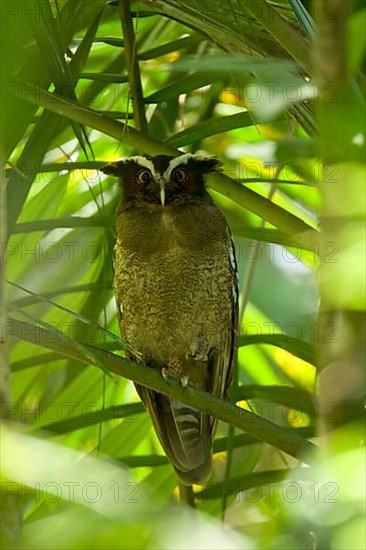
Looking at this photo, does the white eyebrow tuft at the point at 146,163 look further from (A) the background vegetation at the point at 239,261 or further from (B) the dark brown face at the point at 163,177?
(A) the background vegetation at the point at 239,261

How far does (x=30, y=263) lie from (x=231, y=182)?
0.62 m

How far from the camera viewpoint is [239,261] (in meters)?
2.98

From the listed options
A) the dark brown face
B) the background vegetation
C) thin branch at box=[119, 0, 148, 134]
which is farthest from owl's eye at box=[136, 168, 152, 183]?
thin branch at box=[119, 0, 148, 134]

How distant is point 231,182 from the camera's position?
6.98ft

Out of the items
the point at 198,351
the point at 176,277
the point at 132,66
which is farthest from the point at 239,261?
the point at 132,66

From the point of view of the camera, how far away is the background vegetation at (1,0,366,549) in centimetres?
56

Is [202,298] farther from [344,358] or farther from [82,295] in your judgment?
[344,358]

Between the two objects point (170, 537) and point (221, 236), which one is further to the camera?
point (221, 236)

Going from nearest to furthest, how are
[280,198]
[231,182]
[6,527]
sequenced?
[6,527], [231,182], [280,198]

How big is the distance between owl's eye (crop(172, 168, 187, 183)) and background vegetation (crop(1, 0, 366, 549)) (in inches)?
6.8

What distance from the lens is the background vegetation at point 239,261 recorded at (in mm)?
560

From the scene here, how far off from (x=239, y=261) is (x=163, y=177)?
378mm

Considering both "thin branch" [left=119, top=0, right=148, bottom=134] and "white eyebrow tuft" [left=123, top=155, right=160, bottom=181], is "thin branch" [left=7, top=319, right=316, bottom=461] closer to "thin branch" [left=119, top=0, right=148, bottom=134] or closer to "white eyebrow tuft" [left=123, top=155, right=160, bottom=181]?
"thin branch" [left=119, top=0, right=148, bottom=134]

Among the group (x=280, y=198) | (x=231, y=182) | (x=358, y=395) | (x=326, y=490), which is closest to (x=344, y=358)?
(x=358, y=395)
